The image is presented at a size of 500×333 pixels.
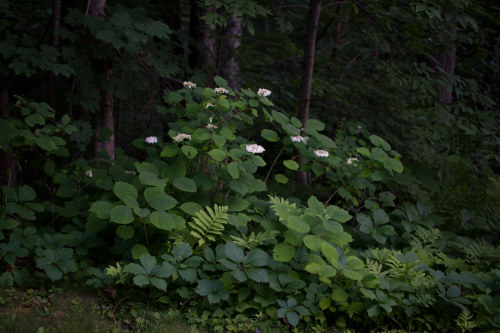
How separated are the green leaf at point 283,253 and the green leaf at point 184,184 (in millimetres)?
774

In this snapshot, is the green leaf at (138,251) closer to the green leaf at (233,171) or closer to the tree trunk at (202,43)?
the green leaf at (233,171)

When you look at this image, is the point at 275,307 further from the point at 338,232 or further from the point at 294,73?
the point at 294,73

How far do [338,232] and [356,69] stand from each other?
13.1 feet

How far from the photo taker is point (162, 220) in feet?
8.52

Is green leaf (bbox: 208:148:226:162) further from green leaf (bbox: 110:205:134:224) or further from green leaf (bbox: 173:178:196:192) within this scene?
green leaf (bbox: 110:205:134:224)

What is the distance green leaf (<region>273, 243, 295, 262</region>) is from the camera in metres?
2.75

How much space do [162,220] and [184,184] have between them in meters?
0.42

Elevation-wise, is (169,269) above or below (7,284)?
above

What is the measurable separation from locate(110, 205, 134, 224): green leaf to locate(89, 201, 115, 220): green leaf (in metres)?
0.15

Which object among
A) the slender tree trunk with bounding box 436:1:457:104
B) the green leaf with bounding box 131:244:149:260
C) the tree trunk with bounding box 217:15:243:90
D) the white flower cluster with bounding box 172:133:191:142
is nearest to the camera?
the green leaf with bounding box 131:244:149:260

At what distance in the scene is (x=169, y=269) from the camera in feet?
8.58

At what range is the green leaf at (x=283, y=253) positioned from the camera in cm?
275

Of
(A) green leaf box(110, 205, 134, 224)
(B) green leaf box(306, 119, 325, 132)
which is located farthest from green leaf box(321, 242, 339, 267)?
(A) green leaf box(110, 205, 134, 224)

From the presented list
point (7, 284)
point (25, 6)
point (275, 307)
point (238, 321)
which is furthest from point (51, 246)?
point (25, 6)
